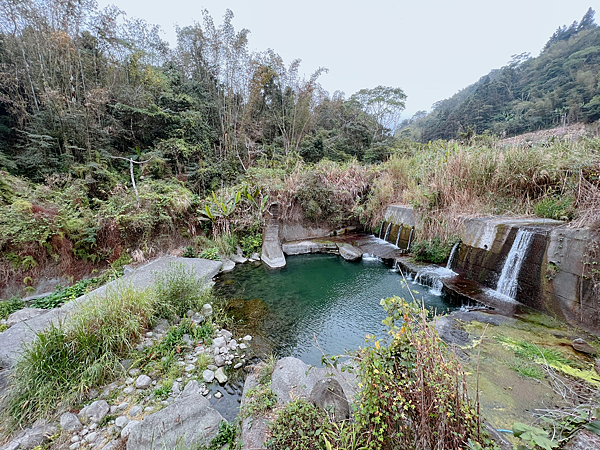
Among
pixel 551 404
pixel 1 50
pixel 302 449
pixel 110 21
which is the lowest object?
pixel 551 404

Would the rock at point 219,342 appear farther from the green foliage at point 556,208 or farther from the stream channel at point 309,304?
the green foliage at point 556,208

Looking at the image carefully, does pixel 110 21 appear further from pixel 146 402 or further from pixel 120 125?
pixel 146 402

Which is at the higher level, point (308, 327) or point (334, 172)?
point (334, 172)

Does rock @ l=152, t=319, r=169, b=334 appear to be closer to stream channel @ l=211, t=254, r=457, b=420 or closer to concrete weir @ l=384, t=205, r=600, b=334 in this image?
stream channel @ l=211, t=254, r=457, b=420

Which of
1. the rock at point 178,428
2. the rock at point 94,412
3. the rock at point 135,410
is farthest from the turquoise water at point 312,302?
the rock at point 94,412

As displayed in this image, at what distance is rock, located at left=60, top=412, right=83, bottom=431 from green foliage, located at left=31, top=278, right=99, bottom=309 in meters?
2.22

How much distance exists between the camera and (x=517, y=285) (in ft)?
11.2

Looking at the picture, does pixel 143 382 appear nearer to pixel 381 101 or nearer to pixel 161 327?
pixel 161 327

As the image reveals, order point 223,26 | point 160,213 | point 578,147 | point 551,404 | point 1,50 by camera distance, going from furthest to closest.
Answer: point 223,26 → point 1,50 → point 160,213 → point 578,147 → point 551,404

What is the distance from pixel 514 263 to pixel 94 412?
510 centimetres

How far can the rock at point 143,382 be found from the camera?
224 cm

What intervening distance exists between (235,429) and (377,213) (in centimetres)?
639

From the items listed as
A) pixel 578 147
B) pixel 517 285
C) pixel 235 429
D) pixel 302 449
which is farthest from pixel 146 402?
pixel 578 147

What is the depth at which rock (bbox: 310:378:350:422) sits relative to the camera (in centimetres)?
145
